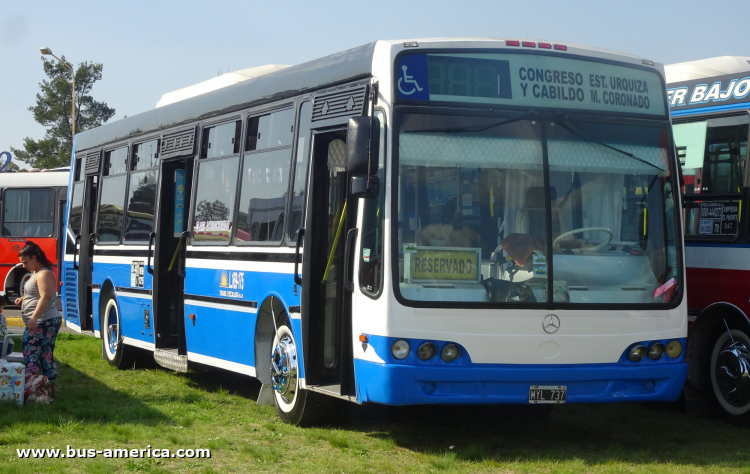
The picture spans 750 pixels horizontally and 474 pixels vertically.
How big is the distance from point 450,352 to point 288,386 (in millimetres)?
2040

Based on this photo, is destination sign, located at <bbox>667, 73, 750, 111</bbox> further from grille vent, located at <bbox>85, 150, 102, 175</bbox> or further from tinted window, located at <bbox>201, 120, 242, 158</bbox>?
grille vent, located at <bbox>85, 150, 102, 175</bbox>

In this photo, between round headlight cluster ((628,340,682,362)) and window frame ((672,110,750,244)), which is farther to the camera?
window frame ((672,110,750,244))

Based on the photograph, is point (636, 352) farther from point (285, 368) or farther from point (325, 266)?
point (285, 368)

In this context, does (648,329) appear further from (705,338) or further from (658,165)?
(705,338)

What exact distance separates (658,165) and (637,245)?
2.17ft

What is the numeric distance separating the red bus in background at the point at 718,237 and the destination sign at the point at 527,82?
1.07m

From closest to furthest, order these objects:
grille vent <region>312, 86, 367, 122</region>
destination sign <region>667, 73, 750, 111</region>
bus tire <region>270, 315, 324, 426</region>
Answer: grille vent <region>312, 86, 367, 122</region> → bus tire <region>270, 315, 324, 426</region> → destination sign <region>667, 73, 750, 111</region>

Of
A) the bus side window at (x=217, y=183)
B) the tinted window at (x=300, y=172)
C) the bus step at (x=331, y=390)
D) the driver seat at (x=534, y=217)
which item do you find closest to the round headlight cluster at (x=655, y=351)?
the driver seat at (x=534, y=217)

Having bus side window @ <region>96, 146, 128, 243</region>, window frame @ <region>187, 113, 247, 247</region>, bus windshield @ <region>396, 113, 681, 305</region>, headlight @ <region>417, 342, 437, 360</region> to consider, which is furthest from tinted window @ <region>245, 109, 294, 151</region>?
bus side window @ <region>96, 146, 128, 243</region>

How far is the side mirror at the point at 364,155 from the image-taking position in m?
7.18

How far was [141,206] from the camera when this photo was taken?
40.5 feet

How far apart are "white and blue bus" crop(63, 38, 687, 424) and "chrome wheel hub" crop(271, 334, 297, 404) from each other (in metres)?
0.02

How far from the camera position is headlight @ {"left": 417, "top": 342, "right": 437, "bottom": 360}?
23.4 feet

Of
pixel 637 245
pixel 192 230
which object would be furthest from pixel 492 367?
pixel 192 230
